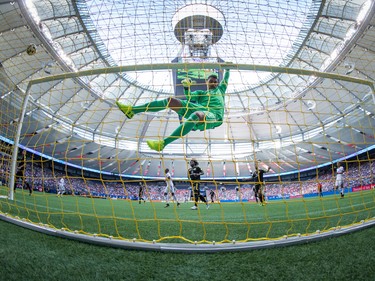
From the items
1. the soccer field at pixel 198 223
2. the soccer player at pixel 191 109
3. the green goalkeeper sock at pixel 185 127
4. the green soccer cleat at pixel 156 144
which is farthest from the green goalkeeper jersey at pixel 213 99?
the soccer field at pixel 198 223

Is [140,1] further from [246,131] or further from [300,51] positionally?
[246,131]

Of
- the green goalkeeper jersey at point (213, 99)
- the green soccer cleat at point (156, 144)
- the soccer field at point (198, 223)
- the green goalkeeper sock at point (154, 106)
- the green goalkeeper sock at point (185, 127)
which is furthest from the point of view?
the green goalkeeper jersey at point (213, 99)

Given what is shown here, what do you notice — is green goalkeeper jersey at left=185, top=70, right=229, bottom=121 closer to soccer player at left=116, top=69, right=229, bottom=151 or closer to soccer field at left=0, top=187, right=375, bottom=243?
soccer player at left=116, top=69, right=229, bottom=151

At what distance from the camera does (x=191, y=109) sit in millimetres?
3908

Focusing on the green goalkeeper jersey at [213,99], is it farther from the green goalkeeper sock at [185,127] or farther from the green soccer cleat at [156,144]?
the green soccer cleat at [156,144]

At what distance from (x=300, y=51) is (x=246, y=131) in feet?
37.4

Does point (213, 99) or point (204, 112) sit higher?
point (213, 99)

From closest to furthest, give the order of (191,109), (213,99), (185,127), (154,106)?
(185,127), (154,106), (191,109), (213,99)

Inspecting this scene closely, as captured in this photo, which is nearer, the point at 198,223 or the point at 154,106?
the point at 198,223

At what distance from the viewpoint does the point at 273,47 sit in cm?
1938

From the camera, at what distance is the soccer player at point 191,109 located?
3545 millimetres

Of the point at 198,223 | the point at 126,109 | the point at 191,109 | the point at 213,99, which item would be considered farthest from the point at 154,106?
the point at 198,223

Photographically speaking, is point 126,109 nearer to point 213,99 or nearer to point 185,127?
point 185,127

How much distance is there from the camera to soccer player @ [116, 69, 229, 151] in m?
3.54
